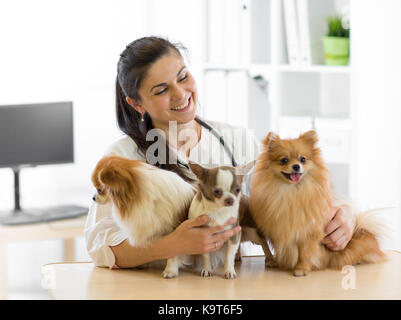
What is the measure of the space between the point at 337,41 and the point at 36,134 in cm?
154

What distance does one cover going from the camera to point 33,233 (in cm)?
261

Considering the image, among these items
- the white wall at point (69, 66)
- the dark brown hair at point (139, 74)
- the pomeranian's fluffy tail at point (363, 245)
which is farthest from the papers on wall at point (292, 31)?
the pomeranian's fluffy tail at point (363, 245)

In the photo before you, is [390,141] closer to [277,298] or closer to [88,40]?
[277,298]

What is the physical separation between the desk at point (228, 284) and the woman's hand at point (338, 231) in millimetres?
61

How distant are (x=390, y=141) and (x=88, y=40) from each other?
1699 millimetres

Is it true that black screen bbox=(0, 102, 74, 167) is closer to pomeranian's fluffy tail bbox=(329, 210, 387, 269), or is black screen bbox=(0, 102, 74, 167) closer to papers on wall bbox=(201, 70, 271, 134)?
papers on wall bbox=(201, 70, 271, 134)

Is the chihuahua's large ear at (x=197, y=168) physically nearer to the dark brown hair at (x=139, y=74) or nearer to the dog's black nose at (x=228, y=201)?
the dog's black nose at (x=228, y=201)

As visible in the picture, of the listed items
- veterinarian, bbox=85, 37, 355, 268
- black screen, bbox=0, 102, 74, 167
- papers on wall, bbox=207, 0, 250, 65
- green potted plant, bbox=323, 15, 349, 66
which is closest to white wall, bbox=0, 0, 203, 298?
papers on wall, bbox=207, 0, 250, 65

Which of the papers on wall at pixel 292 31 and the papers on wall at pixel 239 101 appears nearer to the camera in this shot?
the papers on wall at pixel 292 31

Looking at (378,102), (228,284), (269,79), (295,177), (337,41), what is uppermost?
(337,41)

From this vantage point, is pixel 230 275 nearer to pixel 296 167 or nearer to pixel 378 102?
pixel 296 167

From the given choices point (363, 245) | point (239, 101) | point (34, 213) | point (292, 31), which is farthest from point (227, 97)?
point (363, 245)

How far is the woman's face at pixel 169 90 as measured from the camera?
1355 millimetres
